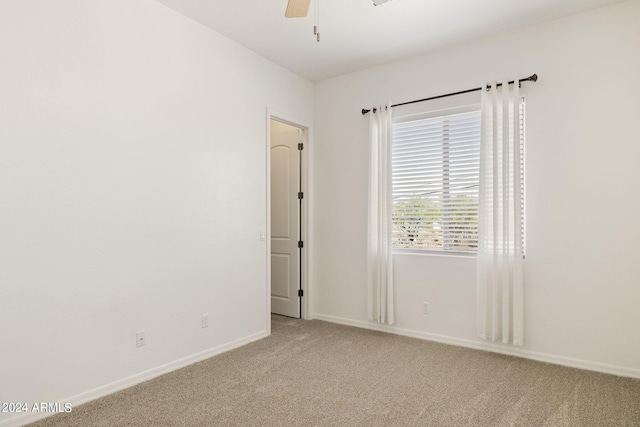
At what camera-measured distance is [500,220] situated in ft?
11.3

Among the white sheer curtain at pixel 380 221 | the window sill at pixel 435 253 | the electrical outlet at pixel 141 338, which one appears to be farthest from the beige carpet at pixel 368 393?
the window sill at pixel 435 253

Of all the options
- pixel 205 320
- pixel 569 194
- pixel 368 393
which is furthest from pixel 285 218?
pixel 569 194

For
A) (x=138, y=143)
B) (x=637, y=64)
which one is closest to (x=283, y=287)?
(x=138, y=143)

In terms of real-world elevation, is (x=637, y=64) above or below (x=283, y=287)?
above

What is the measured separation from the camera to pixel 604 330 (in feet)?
10.2

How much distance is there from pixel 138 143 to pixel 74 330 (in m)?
1.36

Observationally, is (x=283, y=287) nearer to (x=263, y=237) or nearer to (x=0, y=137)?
(x=263, y=237)

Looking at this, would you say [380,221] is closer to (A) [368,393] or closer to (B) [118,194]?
(A) [368,393]

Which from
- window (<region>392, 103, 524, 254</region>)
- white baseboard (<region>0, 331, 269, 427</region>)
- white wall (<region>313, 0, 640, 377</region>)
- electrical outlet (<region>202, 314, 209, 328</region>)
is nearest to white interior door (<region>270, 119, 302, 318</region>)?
white baseboard (<region>0, 331, 269, 427</region>)

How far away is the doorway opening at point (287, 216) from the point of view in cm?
475

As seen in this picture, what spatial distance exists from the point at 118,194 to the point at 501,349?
3433 mm

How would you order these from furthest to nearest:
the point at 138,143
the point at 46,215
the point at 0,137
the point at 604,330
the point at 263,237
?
the point at 263,237 < the point at 604,330 < the point at 138,143 < the point at 46,215 < the point at 0,137

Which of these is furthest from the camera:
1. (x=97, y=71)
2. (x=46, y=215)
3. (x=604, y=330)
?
(x=604, y=330)

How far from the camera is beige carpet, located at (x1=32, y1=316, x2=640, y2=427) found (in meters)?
2.36
